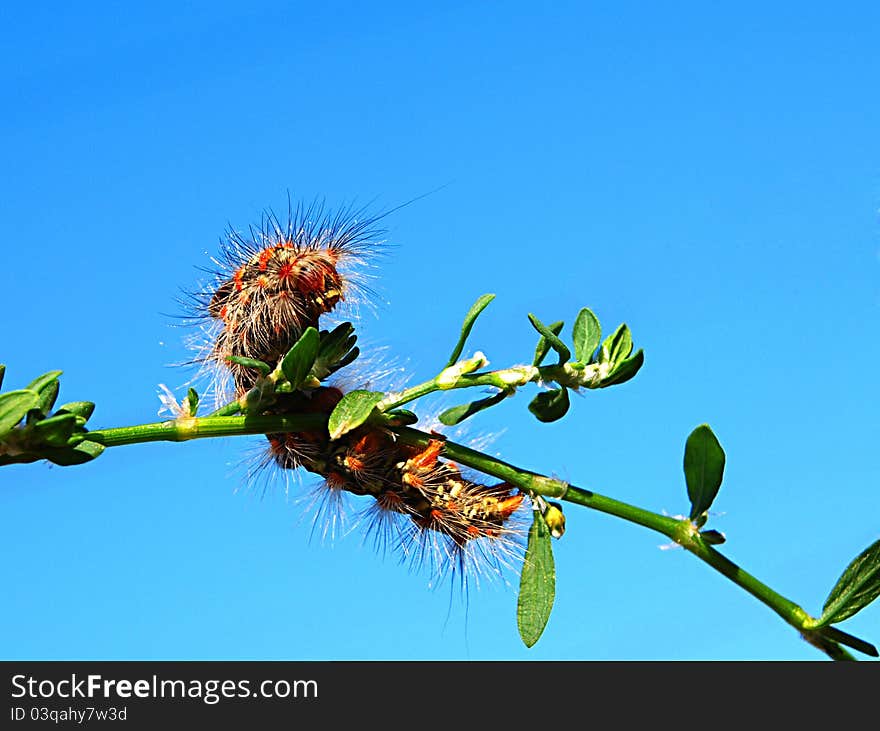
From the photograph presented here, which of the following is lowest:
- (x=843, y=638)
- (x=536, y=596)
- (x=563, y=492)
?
(x=843, y=638)

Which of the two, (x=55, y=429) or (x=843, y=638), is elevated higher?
(x=55, y=429)

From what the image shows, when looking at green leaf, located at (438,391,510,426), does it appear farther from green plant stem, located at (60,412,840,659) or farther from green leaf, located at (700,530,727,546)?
green leaf, located at (700,530,727,546)

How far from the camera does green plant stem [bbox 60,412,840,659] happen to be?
194cm

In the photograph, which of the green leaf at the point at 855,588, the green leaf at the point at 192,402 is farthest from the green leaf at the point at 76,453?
the green leaf at the point at 855,588

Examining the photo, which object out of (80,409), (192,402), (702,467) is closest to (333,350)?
(192,402)

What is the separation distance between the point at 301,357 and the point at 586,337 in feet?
1.85

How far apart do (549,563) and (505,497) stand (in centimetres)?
18

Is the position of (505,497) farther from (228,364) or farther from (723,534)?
(228,364)

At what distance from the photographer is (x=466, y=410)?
82.7 inches

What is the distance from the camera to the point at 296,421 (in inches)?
79.1

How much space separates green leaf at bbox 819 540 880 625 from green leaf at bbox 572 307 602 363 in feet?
2.09

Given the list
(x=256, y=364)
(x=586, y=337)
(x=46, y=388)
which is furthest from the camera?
(x=586, y=337)

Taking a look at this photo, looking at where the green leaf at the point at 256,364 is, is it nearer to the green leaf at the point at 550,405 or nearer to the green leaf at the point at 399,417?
the green leaf at the point at 399,417

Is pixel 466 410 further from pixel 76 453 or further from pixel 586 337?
pixel 76 453
